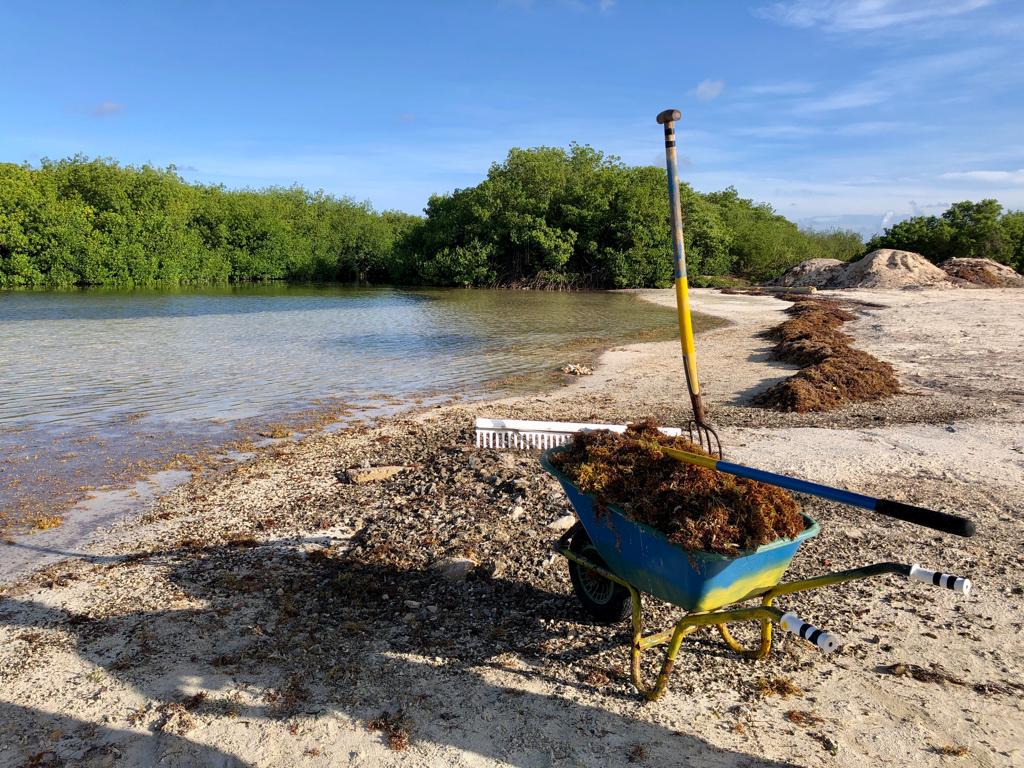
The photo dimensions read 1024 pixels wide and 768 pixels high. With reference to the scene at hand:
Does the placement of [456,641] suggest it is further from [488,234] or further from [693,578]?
[488,234]

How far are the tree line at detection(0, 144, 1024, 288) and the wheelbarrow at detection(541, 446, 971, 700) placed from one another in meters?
50.4

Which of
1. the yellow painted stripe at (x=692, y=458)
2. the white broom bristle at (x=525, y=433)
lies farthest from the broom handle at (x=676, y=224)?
the white broom bristle at (x=525, y=433)

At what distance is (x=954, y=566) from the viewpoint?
496 cm

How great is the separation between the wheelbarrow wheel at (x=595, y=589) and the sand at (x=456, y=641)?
0.42ft

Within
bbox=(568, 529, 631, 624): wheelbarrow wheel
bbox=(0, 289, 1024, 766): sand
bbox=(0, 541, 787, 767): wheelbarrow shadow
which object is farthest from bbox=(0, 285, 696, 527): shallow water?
bbox=(568, 529, 631, 624): wheelbarrow wheel

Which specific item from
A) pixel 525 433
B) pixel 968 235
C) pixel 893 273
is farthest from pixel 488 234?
pixel 525 433

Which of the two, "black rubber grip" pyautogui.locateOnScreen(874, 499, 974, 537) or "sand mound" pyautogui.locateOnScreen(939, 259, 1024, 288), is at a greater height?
"sand mound" pyautogui.locateOnScreen(939, 259, 1024, 288)

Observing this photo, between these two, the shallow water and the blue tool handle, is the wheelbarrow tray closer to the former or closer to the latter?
the blue tool handle

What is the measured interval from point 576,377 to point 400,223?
77279mm

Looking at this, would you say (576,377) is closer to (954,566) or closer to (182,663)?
(954,566)

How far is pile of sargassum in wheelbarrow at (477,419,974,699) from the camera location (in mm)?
3111

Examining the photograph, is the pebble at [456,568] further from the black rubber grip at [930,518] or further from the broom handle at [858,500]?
the black rubber grip at [930,518]

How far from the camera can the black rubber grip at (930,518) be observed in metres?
2.45

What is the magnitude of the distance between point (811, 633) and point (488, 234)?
181ft
